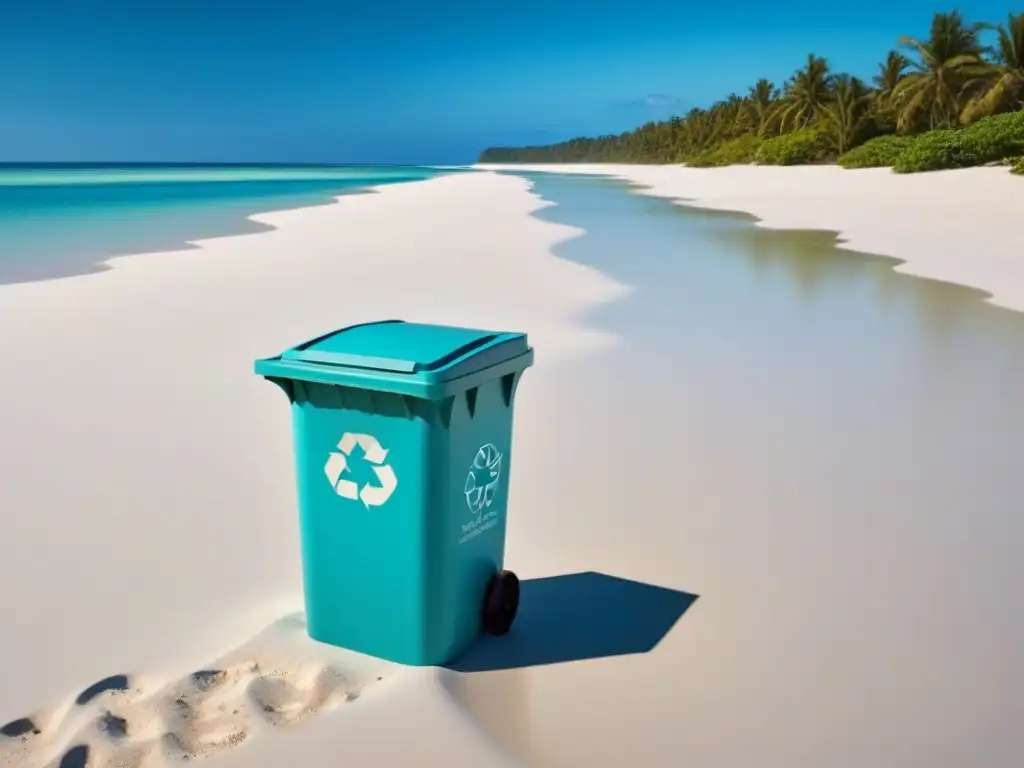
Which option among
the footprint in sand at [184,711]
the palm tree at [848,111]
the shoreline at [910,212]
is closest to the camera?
the footprint in sand at [184,711]

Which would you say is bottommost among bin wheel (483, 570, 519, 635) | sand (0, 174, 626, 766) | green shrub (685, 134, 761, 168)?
green shrub (685, 134, 761, 168)

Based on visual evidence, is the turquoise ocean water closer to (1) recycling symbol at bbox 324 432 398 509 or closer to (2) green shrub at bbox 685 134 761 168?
(1) recycling symbol at bbox 324 432 398 509

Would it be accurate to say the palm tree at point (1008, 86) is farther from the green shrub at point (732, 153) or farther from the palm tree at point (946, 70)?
the green shrub at point (732, 153)

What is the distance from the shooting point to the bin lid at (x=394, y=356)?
2.67 m

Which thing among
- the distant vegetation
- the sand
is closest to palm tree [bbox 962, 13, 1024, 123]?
the distant vegetation

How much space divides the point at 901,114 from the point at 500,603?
50327 mm

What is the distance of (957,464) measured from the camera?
5023mm

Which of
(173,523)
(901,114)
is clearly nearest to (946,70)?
(901,114)

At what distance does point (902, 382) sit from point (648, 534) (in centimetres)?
328

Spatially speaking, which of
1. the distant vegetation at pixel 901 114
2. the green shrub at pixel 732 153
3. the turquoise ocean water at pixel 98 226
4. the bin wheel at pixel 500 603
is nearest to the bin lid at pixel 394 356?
the bin wheel at pixel 500 603

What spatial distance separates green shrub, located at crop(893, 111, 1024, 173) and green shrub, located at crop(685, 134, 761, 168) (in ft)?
94.8

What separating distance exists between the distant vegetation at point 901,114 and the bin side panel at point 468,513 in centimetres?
2721

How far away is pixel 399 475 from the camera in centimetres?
277

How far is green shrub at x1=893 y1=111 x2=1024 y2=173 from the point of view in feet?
104
